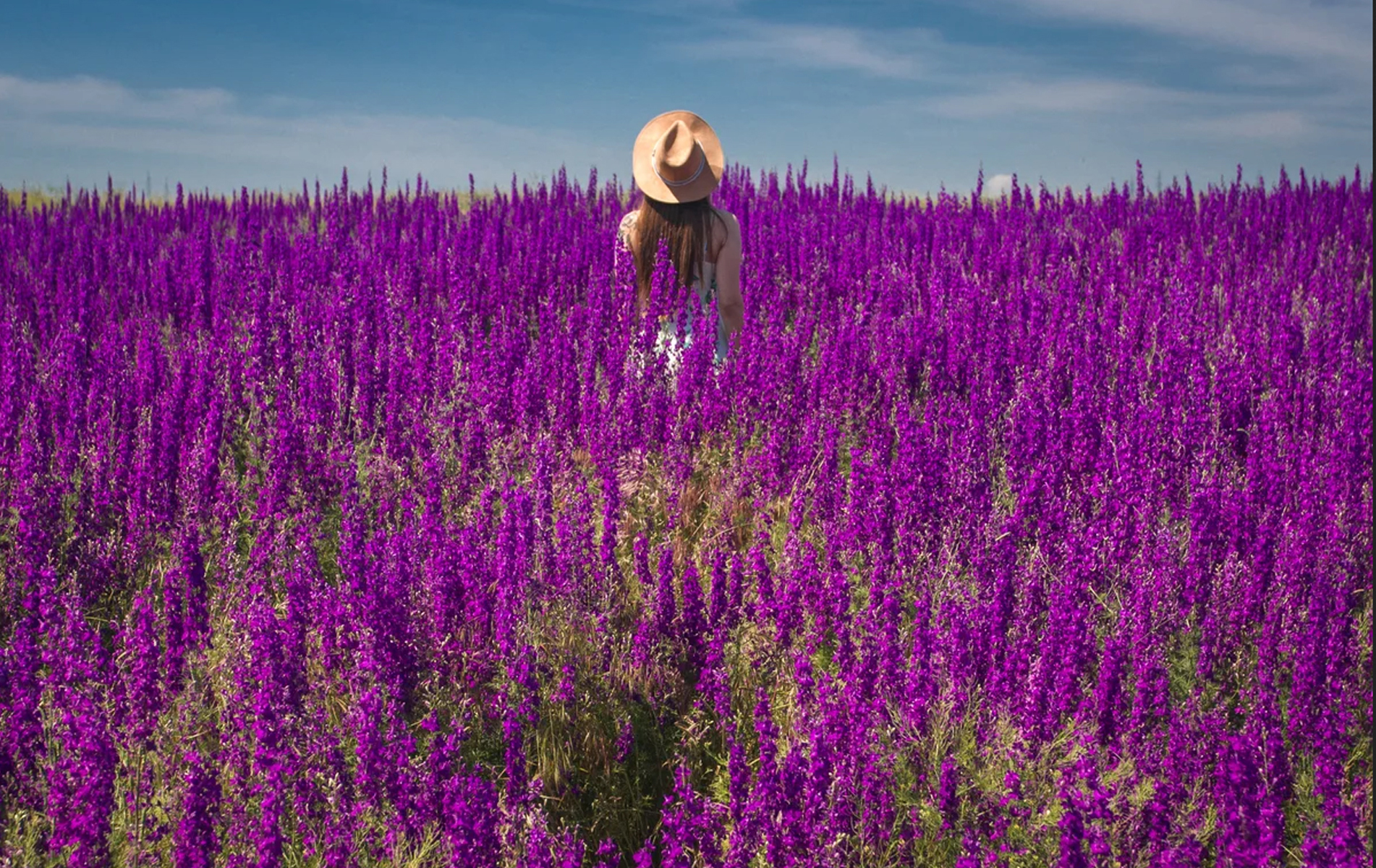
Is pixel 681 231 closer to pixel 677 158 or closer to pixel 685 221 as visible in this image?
pixel 685 221

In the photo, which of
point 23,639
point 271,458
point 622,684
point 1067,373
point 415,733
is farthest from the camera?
point 1067,373

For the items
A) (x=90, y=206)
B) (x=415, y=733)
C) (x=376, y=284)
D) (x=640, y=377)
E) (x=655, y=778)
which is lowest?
(x=655, y=778)

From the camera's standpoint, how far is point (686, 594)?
2.60 metres

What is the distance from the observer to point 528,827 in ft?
6.31

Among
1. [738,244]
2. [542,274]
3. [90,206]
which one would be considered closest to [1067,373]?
[738,244]

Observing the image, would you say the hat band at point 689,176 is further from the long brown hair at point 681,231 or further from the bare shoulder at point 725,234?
the bare shoulder at point 725,234

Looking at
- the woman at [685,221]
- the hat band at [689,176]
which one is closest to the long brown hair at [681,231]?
the woman at [685,221]

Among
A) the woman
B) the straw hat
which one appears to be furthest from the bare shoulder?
the straw hat

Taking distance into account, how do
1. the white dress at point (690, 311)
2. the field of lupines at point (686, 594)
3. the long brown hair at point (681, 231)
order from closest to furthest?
the field of lupines at point (686, 594)
the white dress at point (690, 311)
the long brown hair at point (681, 231)

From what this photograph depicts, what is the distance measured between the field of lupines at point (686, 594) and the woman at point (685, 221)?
0.76 ft

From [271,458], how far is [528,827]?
6.69 feet

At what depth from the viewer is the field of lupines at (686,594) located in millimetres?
1960

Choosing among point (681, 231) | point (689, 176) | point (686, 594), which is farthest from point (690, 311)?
point (686, 594)

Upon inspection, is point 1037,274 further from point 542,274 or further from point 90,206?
point 90,206
